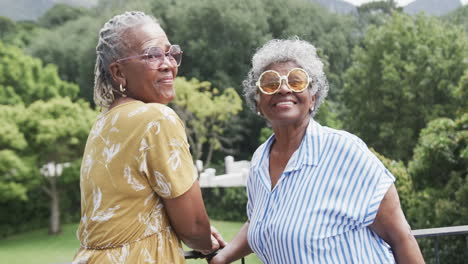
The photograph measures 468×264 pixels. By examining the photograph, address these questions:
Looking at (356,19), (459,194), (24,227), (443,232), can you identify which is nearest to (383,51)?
(356,19)

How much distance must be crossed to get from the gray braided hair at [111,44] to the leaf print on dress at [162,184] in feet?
1.03

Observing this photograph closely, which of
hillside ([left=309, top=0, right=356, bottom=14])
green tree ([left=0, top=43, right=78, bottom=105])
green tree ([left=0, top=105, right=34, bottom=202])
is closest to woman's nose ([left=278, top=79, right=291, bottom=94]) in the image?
green tree ([left=0, top=105, right=34, bottom=202])

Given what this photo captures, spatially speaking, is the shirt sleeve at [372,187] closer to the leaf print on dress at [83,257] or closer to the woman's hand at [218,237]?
the woman's hand at [218,237]

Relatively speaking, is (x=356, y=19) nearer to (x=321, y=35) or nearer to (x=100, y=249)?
(x=321, y=35)

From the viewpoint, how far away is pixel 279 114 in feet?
5.11

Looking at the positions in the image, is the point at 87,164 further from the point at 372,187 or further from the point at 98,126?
the point at 372,187

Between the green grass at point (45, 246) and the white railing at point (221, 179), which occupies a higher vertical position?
the white railing at point (221, 179)

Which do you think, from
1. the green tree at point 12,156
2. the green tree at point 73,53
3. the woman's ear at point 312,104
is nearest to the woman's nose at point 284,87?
the woman's ear at point 312,104

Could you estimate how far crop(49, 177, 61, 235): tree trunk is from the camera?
70.8 ft

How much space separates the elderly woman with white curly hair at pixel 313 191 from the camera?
1.41m

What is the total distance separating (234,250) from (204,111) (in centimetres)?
2296

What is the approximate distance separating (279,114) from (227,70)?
26.9 meters

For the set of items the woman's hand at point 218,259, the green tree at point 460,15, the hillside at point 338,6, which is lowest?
the woman's hand at point 218,259

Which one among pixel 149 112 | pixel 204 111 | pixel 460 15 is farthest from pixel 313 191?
pixel 460 15
